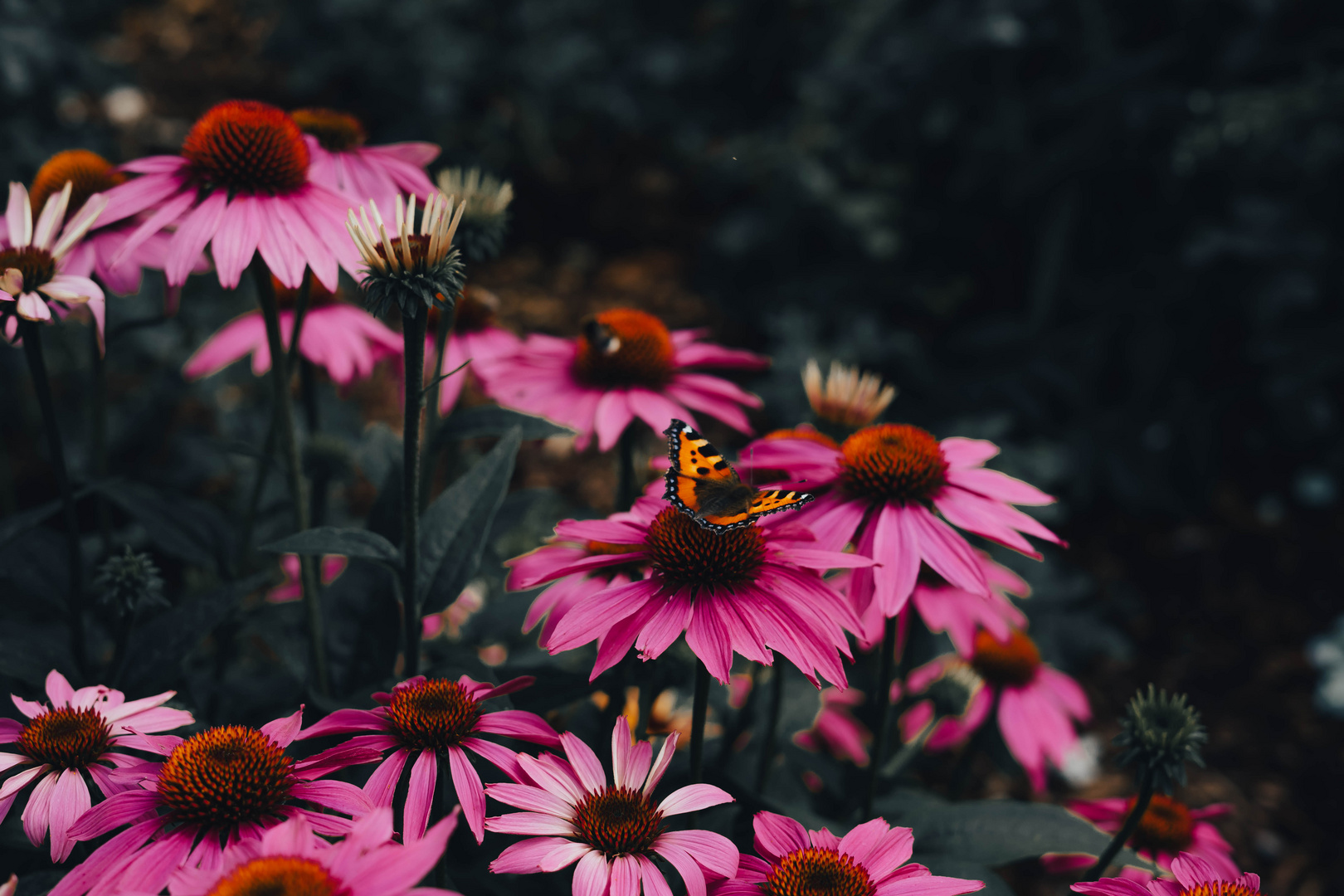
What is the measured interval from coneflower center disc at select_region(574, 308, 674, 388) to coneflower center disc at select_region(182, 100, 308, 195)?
0.53 meters

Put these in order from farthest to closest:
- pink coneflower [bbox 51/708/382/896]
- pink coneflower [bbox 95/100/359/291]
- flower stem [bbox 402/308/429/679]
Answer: pink coneflower [bbox 95/100/359/291]
flower stem [bbox 402/308/429/679]
pink coneflower [bbox 51/708/382/896]

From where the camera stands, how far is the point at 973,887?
855 mm

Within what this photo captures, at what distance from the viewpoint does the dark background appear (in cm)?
302

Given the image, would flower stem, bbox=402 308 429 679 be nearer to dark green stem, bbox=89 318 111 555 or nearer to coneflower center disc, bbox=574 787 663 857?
coneflower center disc, bbox=574 787 663 857

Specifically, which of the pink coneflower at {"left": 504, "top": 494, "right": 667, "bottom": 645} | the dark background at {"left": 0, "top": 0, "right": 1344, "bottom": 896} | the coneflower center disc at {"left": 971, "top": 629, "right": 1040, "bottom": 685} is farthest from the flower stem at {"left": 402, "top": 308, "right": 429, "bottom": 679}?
the dark background at {"left": 0, "top": 0, "right": 1344, "bottom": 896}

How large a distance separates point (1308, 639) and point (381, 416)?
3.71 m

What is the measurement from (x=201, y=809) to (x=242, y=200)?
2.72 feet

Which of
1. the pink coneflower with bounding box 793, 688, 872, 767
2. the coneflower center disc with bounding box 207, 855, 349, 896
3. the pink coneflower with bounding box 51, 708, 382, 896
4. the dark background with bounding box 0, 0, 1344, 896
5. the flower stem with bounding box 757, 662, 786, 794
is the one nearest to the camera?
the coneflower center disc with bounding box 207, 855, 349, 896

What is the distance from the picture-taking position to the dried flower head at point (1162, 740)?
3.73 feet

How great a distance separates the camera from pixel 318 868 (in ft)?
2.35

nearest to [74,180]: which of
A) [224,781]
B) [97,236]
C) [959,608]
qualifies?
[97,236]

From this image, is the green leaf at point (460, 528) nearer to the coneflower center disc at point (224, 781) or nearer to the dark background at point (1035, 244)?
the coneflower center disc at point (224, 781)

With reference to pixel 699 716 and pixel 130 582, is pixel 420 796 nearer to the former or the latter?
pixel 699 716

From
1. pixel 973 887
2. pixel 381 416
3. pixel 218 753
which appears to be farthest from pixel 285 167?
pixel 381 416
